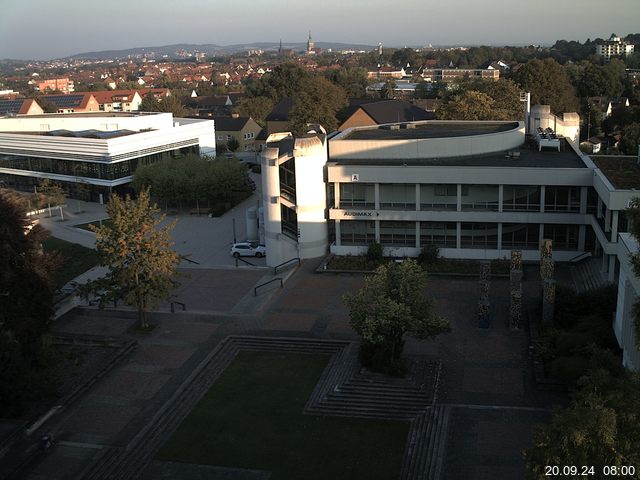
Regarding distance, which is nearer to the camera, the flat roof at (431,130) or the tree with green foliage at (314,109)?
the flat roof at (431,130)

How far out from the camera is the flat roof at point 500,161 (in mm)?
Answer: 36906

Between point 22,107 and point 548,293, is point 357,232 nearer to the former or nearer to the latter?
point 548,293

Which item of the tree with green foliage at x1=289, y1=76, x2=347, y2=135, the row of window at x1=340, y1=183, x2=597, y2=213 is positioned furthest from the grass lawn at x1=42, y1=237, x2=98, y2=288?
the tree with green foliage at x1=289, y1=76, x2=347, y2=135

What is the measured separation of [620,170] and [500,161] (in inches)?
241

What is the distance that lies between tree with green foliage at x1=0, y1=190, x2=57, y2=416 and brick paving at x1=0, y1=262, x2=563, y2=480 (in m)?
1.57

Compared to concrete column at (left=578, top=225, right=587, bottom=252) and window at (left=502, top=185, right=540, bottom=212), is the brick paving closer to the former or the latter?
concrete column at (left=578, top=225, right=587, bottom=252)

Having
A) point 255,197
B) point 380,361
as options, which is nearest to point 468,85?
point 255,197

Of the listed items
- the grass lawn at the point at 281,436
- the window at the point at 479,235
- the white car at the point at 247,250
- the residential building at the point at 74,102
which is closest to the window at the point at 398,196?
the window at the point at 479,235

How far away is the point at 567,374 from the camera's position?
22062 mm

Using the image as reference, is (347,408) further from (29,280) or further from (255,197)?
(255,197)

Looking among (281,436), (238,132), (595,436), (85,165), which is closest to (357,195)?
(281,436)

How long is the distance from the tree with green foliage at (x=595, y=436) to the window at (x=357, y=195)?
2460 centimetres

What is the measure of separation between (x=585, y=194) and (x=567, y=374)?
1482 cm

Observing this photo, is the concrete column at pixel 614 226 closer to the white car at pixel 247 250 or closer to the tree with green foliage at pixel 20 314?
the white car at pixel 247 250
